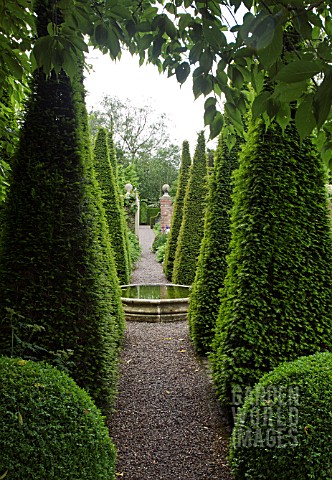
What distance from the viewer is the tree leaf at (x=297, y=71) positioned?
3.22 feet

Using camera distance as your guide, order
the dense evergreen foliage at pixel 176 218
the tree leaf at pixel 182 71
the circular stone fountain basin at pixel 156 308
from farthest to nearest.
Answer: the dense evergreen foliage at pixel 176 218 < the circular stone fountain basin at pixel 156 308 < the tree leaf at pixel 182 71

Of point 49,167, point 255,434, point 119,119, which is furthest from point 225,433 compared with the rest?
point 119,119

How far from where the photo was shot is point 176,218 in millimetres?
13383

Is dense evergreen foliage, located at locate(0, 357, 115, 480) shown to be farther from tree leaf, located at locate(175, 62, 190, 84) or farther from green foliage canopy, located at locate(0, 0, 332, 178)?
tree leaf, located at locate(175, 62, 190, 84)

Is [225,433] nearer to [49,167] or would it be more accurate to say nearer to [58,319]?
[58,319]

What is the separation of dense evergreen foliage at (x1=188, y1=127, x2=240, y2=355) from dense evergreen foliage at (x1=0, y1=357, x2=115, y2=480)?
10.9ft

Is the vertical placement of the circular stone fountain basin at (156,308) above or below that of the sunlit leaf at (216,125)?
below

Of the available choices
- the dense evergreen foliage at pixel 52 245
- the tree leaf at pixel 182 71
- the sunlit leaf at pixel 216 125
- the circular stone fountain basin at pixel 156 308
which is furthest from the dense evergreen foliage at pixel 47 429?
the circular stone fountain basin at pixel 156 308

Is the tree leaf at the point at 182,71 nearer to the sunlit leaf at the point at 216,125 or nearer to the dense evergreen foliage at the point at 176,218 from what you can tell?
the sunlit leaf at the point at 216,125

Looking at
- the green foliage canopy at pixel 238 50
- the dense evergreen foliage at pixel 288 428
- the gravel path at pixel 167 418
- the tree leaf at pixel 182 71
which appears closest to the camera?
the green foliage canopy at pixel 238 50

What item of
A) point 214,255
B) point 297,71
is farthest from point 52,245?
point 214,255

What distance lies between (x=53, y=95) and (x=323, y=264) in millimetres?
2774

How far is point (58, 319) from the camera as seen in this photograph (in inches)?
128

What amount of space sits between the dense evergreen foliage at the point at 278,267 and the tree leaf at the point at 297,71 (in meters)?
2.56
